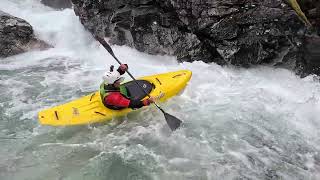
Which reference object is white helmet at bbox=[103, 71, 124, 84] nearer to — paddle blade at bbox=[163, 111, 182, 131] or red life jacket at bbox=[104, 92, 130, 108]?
red life jacket at bbox=[104, 92, 130, 108]

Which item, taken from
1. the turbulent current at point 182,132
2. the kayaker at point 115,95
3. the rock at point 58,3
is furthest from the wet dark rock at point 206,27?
the rock at point 58,3

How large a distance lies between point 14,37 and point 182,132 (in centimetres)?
763

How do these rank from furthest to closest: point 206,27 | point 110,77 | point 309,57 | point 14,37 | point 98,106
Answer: point 14,37 < point 206,27 < point 309,57 < point 98,106 < point 110,77

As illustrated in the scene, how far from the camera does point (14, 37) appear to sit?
12.4m

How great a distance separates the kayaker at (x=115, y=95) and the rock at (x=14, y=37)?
6.28 meters

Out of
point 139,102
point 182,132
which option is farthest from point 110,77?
point 182,132

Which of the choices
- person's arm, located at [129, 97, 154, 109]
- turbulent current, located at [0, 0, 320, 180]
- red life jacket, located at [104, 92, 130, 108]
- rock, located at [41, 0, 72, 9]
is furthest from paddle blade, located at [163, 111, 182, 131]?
rock, located at [41, 0, 72, 9]

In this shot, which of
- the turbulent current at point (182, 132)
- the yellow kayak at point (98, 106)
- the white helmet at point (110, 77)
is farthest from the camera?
the yellow kayak at point (98, 106)

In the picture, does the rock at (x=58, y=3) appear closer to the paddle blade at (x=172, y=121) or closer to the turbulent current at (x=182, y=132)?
the turbulent current at (x=182, y=132)

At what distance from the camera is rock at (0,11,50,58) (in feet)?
40.1

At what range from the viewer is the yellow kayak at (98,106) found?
7.53 meters

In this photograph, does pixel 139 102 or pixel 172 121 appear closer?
pixel 172 121

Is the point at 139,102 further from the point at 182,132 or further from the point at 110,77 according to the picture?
the point at 182,132

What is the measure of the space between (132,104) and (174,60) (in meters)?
3.40
